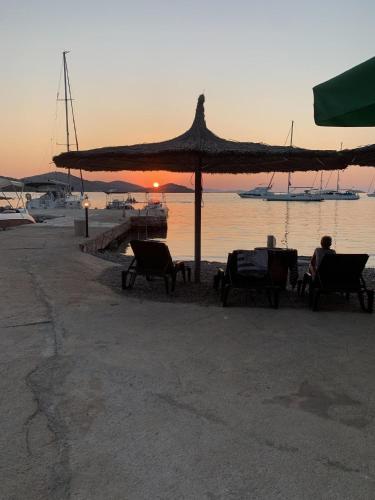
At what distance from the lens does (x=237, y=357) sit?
4.11m

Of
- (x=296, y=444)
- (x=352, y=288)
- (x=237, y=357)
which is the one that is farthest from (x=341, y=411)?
(x=352, y=288)

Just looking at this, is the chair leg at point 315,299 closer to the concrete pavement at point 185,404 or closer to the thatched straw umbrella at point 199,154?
the concrete pavement at point 185,404

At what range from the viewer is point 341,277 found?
589 cm

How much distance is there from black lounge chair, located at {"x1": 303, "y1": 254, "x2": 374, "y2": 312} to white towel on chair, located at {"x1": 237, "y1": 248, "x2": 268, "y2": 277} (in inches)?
28.4

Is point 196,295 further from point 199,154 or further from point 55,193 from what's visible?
point 55,193

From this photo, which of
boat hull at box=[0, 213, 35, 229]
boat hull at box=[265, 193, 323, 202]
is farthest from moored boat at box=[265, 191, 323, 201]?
boat hull at box=[0, 213, 35, 229]

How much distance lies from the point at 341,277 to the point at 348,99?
3.40 meters

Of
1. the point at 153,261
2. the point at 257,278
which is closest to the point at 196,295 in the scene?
the point at 153,261

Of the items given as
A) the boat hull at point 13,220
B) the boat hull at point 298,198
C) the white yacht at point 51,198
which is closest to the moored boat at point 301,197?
the boat hull at point 298,198

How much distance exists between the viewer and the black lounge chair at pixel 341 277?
577cm

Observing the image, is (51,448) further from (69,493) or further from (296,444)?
(296,444)

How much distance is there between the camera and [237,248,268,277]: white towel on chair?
6129mm

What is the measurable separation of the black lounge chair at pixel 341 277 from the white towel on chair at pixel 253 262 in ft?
2.37

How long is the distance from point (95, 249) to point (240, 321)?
1037 cm
